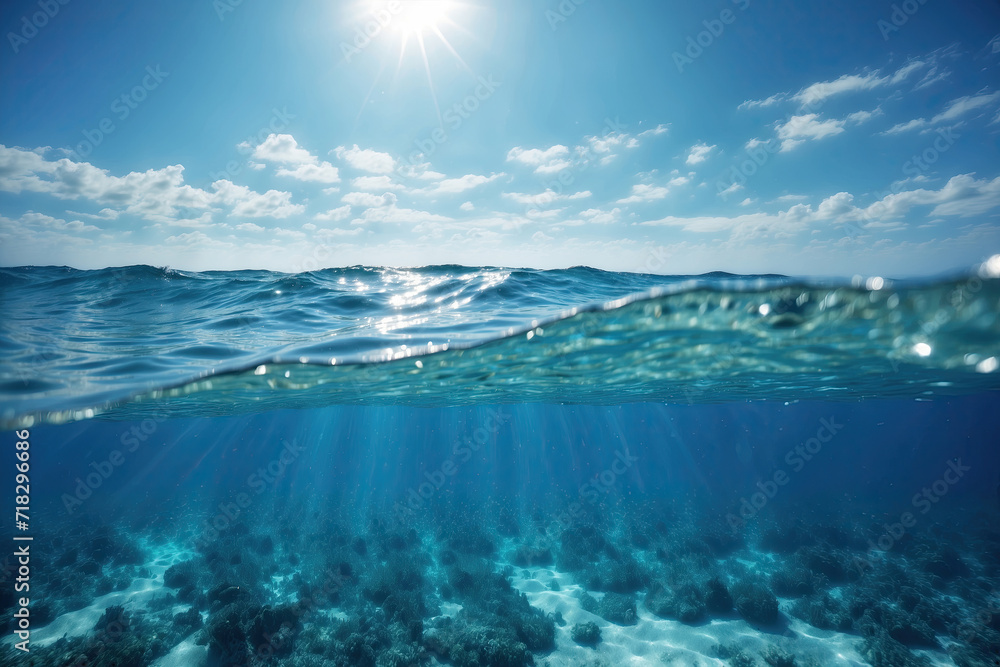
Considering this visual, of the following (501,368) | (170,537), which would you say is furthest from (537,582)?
(170,537)

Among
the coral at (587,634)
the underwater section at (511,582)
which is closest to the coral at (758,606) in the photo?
the underwater section at (511,582)

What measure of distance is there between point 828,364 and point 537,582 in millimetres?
14419

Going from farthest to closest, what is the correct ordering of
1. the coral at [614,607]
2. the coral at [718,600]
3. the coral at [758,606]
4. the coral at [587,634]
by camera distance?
1. the coral at [718,600]
2. the coral at [614,607]
3. the coral at [758,606]
4. the coral at [587,634]

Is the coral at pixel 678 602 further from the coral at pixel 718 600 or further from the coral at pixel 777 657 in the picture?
the coral at pixel 777 657

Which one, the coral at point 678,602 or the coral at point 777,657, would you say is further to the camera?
the coral at point 678,602

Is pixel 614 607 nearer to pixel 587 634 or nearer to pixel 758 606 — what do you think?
pixel 587 634

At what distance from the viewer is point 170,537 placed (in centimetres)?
2241

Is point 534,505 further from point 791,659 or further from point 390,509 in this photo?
point 791,659

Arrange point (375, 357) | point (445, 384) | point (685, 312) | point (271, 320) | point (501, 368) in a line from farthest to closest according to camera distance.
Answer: point (445, 384)
point (501, 368)
point (271, 320)
point (375, 357)
point (685, 312)

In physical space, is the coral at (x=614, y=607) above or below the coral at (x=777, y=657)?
below

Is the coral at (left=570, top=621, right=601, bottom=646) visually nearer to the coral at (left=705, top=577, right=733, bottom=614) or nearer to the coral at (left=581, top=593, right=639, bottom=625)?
the coral at (left=581, top=593, right=639, bottom=625)

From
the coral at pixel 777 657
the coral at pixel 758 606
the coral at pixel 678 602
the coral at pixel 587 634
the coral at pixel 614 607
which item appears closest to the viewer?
the coral at pixel 777 657

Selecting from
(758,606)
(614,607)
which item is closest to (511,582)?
(614,607)

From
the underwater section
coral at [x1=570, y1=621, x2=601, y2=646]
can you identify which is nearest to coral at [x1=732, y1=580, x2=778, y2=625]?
the underwater section
